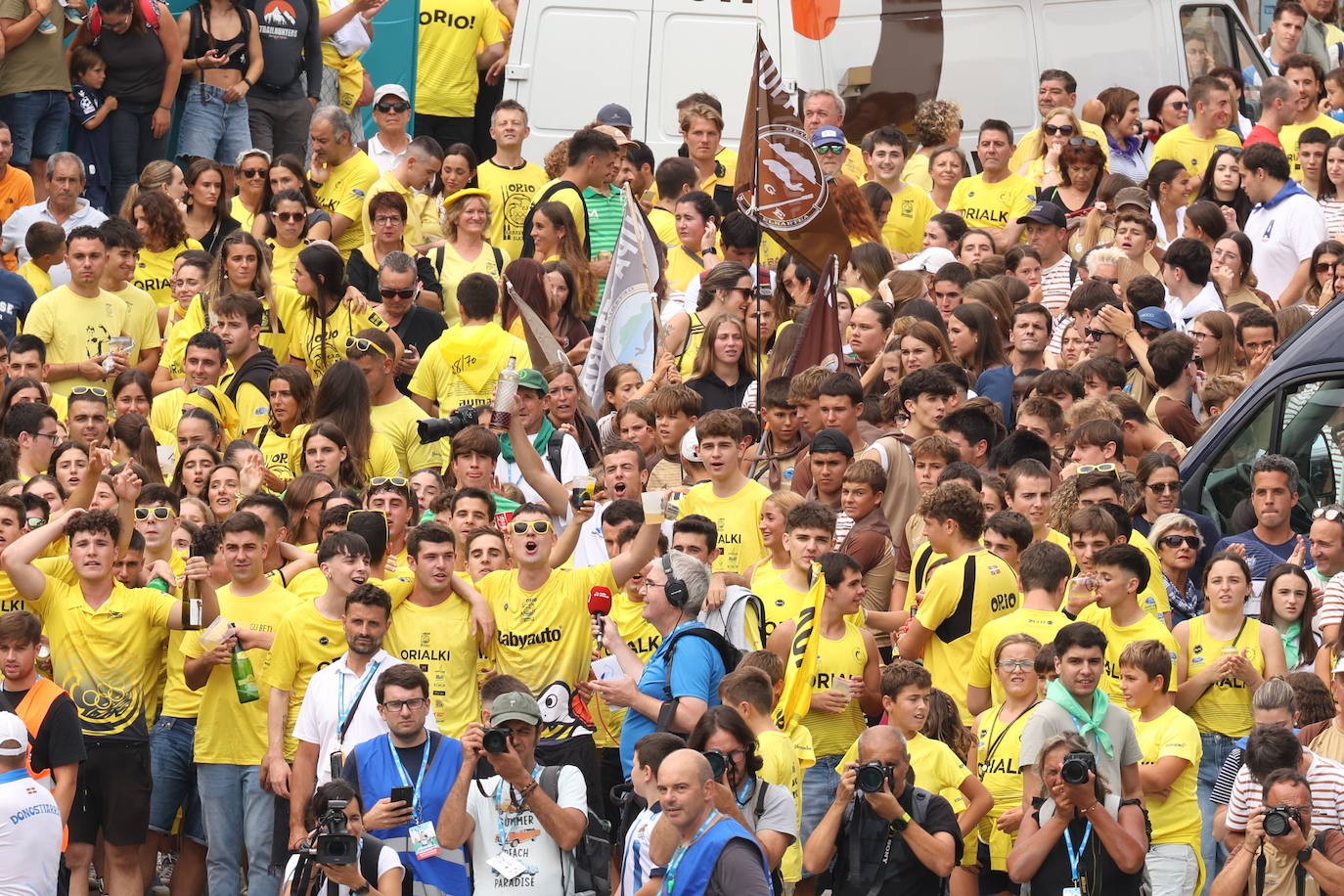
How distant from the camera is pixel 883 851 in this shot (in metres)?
9.86

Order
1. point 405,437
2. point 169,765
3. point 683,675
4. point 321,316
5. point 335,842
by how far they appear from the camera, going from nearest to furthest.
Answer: point 335,842 < point 683,675 < point 169,765 < point 405,437 < point 321,316

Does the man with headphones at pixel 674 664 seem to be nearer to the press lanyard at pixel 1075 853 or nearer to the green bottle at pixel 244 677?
the press lanyard at pixel 1075 853

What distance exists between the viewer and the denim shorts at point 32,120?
57.1 feet

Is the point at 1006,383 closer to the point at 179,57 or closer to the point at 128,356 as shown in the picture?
the point at 128,356

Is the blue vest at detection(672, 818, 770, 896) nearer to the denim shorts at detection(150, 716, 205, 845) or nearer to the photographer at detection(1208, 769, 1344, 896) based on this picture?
the photographer at detection(1208, 769, 1344, 896)

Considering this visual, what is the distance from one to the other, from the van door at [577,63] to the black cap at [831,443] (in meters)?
7.29

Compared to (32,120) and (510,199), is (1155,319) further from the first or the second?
(32,120)

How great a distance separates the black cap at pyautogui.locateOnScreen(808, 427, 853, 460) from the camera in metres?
12.0

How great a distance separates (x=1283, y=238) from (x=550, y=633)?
22.3 feet

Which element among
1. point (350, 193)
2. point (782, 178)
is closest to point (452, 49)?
point (350, 193)

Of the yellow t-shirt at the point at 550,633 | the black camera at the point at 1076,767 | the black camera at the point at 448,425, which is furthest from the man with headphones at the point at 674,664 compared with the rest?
the black camera at the point at 448,425

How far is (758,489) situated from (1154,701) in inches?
92.4

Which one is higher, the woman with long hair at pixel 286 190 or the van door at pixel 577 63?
the van door at pixel 577 63

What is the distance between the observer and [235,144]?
18.5m
